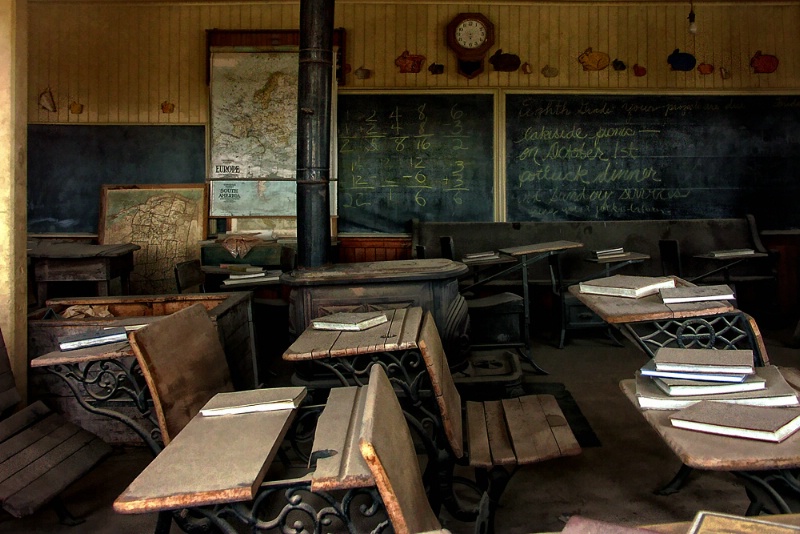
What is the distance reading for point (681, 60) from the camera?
6.61m

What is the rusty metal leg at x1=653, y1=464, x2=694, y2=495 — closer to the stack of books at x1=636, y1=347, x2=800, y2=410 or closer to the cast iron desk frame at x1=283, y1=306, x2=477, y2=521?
the cast iron desk frame at x1=283, y1=306, x2=477, y2=521

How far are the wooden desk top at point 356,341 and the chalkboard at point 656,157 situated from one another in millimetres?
4253

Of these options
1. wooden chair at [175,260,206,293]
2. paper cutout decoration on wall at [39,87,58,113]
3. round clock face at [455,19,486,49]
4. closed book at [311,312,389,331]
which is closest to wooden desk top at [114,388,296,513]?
closed book at [311,312,389,331]

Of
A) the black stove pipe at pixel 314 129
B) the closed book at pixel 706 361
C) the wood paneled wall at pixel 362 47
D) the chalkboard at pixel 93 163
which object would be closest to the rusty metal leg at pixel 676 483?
the closed book at pixel 706 361

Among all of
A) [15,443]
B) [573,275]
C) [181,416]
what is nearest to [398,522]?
[181,416]

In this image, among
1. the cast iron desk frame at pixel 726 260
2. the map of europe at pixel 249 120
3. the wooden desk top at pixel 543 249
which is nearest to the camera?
the wooden desk top at pixel 543 249

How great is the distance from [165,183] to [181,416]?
5.01 meters

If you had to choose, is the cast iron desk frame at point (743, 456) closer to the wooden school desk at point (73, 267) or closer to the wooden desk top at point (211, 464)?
the wooden desk top at point (211, 464)

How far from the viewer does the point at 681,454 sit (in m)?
1.47

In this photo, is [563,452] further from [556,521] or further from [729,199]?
[729,199]

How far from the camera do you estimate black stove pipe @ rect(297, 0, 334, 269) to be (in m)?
3.75

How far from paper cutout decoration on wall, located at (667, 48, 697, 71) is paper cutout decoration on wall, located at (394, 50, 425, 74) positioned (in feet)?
8.06

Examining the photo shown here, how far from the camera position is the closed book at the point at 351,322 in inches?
105

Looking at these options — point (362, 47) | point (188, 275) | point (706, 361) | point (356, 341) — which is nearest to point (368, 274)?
point (356, 341)
